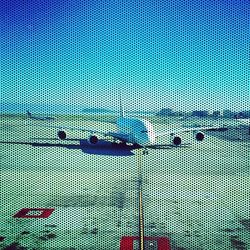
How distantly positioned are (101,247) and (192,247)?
3.03 metres

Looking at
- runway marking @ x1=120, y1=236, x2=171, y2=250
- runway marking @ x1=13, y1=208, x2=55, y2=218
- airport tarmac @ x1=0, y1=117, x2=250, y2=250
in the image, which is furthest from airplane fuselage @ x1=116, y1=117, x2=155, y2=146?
runway marking @ x1=120, y1=236, x2=171, y2=250

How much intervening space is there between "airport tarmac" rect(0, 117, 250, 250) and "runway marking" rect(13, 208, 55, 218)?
0.77 ft

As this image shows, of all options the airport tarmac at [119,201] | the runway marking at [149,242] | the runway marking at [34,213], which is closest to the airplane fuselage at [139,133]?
the airport tarmac at [119,201]

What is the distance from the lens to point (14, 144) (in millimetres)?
32562

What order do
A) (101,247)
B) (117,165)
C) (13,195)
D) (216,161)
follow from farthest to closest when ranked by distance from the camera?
(216,161)
(117,165)
(13,195)
(101,247)

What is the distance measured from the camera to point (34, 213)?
12367mm

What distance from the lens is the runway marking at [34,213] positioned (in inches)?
474

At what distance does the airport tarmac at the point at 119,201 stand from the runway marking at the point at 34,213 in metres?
0.23

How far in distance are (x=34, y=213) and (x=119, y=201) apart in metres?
3.97

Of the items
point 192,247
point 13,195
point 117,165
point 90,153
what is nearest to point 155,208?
point 192,247

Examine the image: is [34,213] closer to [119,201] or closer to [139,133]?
[119,201]

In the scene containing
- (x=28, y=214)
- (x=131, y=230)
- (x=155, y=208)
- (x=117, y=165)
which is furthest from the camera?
(x=117, y=165)

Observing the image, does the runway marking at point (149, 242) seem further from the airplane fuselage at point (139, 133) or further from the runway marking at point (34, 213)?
the airplane fuselage at point (139, 133)

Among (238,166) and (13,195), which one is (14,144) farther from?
(238,166)
